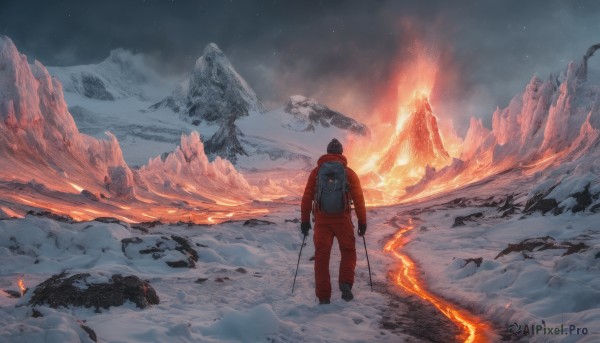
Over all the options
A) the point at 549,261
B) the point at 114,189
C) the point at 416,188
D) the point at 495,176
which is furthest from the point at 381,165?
the point at 549,261

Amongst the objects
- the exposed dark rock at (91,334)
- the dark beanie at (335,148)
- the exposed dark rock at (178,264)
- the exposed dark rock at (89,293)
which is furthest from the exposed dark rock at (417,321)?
the exposed dark rock at (178,264)

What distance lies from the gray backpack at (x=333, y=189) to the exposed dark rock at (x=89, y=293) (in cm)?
329

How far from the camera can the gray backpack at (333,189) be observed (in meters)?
7.86

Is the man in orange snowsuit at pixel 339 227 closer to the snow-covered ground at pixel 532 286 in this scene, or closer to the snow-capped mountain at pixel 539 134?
the snow-covered ground at pixel 532 286

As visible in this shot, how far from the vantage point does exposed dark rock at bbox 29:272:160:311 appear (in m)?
5.98

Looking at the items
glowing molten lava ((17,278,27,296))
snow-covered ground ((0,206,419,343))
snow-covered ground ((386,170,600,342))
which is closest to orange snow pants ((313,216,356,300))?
snow-covered ground ((0,206,419,343))

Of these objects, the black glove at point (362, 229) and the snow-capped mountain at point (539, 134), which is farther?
the snow-capped mountain at point (539, 134)

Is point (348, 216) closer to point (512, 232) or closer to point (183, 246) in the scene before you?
point (183, 246)

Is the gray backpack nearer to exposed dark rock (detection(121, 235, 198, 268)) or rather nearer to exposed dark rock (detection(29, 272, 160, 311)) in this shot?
exposed dark rock (detection(29, 272, 160, 311))

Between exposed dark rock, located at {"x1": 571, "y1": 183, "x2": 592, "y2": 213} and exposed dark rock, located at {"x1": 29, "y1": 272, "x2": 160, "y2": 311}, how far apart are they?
18.0m

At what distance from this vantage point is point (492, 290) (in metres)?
7.95

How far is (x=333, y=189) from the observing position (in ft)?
25.8

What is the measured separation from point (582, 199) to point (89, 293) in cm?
1948

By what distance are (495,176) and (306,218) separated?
8816cm
